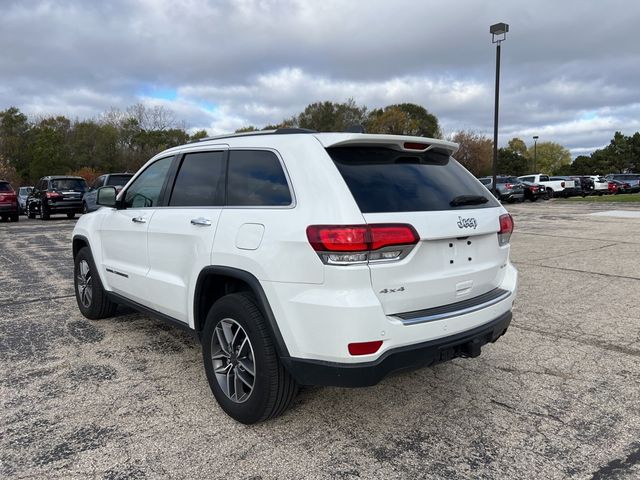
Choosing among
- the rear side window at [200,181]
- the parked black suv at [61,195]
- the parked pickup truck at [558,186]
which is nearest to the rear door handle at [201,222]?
the rear side window at [200,181]

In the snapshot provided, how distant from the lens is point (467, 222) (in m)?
3.04

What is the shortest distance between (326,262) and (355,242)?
0.18 meters

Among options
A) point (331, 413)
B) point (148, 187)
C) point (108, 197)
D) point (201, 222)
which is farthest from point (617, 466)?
point (108, 197)

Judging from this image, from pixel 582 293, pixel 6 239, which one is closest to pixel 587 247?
pixel 582 293

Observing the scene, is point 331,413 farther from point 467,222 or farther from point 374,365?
point 467,222

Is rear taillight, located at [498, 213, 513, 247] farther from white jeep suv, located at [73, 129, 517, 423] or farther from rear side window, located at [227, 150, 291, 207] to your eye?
rear side window, located at [227, 150, 291, 207]

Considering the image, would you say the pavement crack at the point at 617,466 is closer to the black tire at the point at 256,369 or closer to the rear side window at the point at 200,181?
the black tire at the point at 256,369

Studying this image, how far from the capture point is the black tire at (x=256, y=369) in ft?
9.41

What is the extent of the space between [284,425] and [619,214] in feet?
62.4

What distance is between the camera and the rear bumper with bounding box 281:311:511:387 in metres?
2.62

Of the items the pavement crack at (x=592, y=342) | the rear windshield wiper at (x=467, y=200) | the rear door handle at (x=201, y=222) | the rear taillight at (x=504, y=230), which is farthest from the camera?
the pavement crack at (x=592, y=342)

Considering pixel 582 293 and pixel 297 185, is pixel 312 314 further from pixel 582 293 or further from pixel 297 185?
pixel 582 293

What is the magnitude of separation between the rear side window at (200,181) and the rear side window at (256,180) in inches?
4.8

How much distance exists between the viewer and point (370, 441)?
294 centimetres
